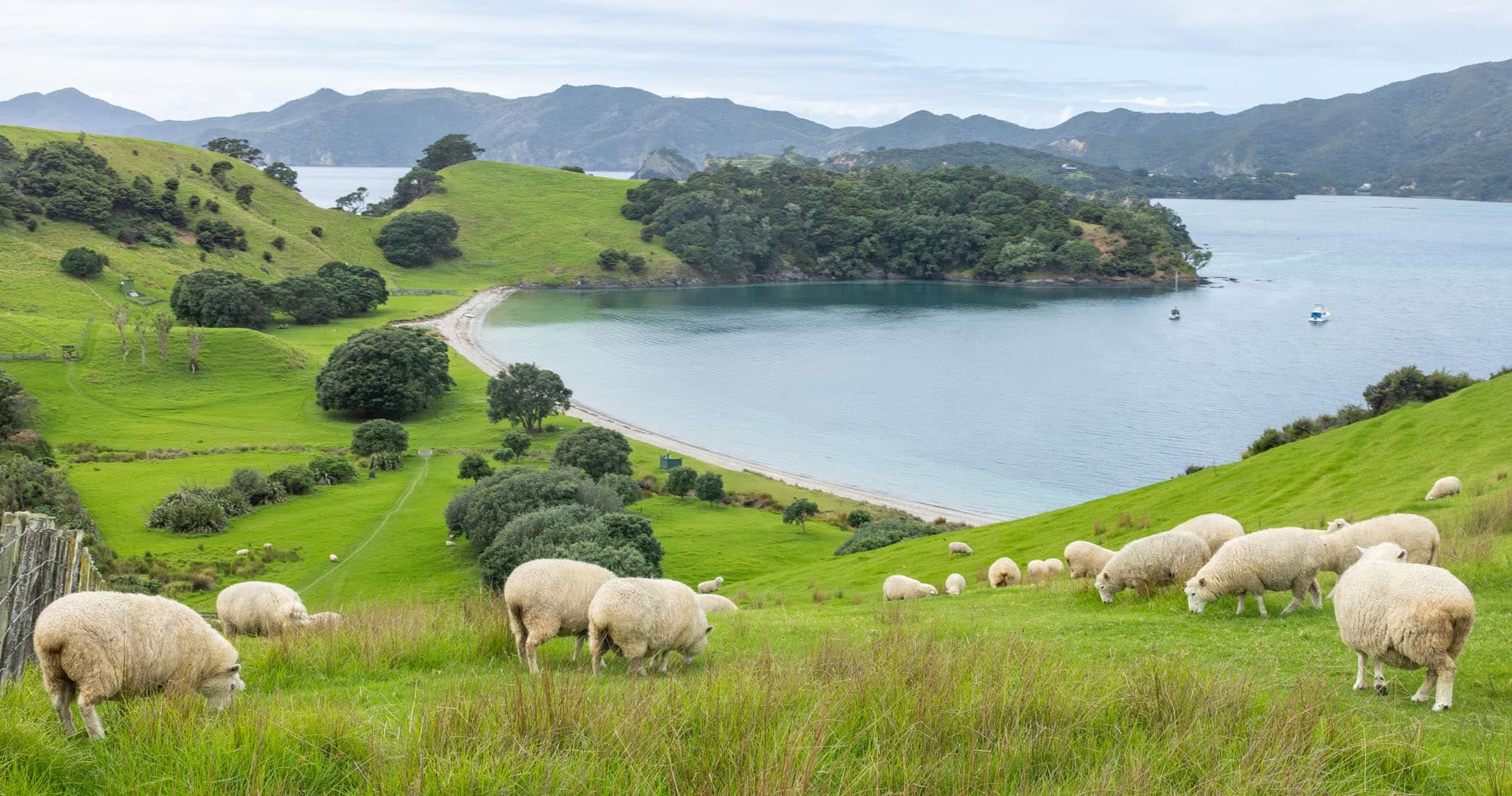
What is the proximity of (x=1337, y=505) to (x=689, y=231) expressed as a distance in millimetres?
144228

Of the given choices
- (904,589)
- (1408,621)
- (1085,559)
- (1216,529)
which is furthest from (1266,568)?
(904,589)

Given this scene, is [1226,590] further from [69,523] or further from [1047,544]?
[69,523]

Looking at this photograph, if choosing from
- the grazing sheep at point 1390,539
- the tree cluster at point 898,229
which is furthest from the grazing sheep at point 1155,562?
the tree cluster at point 898,229

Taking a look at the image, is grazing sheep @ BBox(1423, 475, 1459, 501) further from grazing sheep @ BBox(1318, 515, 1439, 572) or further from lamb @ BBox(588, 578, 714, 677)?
lamb @ BBox(588, 578, 714, 677)

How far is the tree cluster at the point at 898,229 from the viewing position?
516ft

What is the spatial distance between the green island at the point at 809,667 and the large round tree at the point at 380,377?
1116 centimetres

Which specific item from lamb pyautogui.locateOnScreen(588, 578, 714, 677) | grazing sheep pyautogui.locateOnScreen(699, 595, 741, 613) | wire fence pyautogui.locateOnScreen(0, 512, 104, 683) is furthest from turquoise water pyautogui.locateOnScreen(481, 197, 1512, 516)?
wire fence pyautogui.locateOnScreen(0, 512, 104, 683)

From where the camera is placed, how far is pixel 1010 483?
2367 inches

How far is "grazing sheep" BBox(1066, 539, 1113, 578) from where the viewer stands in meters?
21.3

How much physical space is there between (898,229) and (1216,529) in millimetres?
153068

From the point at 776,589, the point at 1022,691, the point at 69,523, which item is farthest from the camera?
the point at 69,523

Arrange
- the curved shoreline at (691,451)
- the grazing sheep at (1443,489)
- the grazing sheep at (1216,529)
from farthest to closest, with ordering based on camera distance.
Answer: the curved shoreline at (691,451) → the grazing sheep at (1443,489) → the grazing sheep at (1216,529)

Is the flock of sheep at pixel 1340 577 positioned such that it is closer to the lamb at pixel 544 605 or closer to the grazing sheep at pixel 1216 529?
the grazing sheep at pixel 1216 529

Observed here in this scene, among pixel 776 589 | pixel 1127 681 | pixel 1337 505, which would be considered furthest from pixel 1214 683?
pixel 776 589
